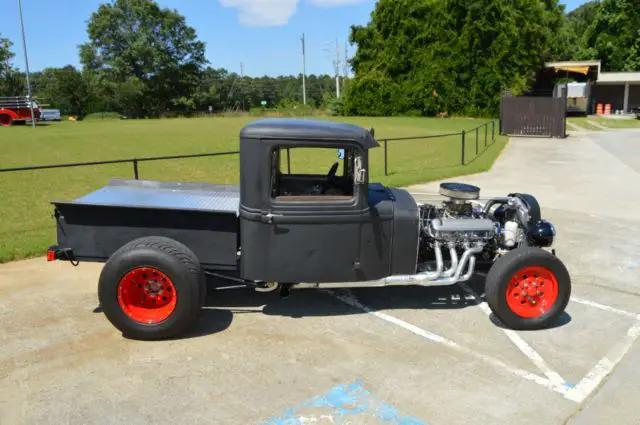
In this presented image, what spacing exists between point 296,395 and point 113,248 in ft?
7.19


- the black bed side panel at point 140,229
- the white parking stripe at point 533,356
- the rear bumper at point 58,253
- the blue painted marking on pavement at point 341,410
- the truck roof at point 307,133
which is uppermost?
the truck roof at point 307,133

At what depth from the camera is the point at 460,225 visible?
505 cm

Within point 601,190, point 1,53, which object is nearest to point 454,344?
point 601,190

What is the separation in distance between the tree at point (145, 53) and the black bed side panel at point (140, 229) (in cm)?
7354

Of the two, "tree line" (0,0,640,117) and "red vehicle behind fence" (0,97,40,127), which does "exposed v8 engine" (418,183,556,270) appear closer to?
"tree line" (0,0,640,117)

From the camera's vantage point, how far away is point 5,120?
132 ft

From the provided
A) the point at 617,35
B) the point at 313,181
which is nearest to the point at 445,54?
the point at 617,35

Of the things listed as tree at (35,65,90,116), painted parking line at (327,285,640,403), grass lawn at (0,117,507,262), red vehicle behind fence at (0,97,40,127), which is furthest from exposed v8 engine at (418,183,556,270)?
tree at (35,65,90,116)

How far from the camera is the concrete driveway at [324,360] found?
11.8 feet

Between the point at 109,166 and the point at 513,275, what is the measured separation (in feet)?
49.3

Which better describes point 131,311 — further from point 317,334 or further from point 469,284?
point 469,284

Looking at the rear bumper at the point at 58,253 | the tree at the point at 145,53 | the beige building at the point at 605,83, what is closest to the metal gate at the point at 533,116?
the beige building at the point at 605,83

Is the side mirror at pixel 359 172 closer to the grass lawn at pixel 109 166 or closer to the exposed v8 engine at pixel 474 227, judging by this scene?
the exposed v8 engine at pixel 474 227

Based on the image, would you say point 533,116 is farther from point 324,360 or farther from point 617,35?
point 617,35
